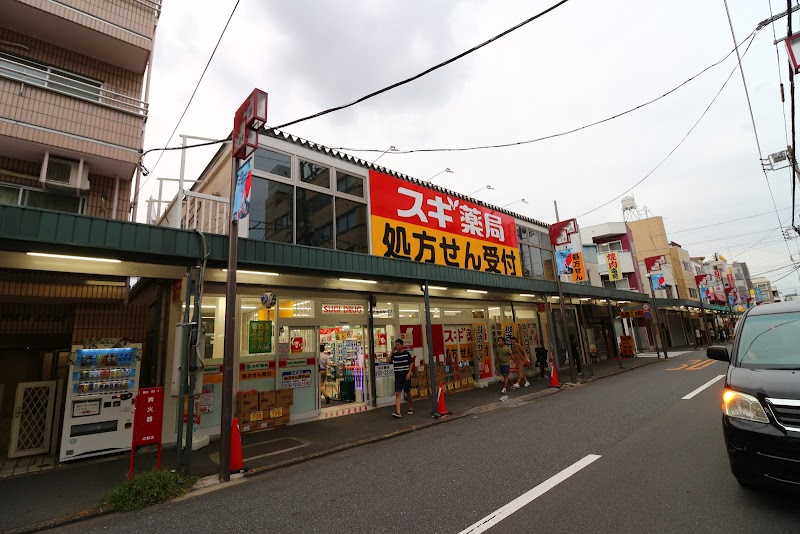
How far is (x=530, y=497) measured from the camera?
4.25 metres

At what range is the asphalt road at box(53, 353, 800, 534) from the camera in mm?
3658

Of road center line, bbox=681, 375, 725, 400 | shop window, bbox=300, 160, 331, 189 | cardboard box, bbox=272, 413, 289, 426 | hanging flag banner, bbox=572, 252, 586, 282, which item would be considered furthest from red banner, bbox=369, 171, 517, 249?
road center line, bbox=681, 375, 725, 400

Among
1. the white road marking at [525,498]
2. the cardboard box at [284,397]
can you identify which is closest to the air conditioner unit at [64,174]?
the cardboard box at [284,397]

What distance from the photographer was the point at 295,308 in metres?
9.91

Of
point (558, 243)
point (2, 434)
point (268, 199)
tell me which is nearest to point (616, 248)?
point (558, 243)

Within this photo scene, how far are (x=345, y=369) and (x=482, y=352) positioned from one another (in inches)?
231

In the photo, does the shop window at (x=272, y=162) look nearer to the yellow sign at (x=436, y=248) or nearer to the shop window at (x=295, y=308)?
the yellow sign at (x=436, y=248)

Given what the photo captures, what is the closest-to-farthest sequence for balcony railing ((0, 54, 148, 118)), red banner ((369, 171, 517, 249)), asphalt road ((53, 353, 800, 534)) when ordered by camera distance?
asphalt road ((53, 353, 800, 534)) → balcony railing ((0, 54, 148, 118)) → red banner ((369, 171, 517, 249))

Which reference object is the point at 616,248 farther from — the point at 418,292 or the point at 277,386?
the point at 277,386

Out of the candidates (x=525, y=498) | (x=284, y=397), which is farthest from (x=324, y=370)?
(x=525, y=498)

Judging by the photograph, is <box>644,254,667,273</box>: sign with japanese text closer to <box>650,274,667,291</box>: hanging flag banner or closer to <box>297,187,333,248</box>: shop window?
<box>650,274,667,291</box>: hanging flag banner

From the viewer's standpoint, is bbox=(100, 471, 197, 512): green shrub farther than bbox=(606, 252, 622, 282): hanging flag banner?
No

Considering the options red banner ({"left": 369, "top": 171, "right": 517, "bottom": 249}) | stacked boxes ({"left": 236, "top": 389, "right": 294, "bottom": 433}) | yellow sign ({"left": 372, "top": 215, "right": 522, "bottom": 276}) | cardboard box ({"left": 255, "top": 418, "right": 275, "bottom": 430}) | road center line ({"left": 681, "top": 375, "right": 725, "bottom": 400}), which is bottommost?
road center line ({"left": 681, "top": 375, "right": 725, "bottom": 400})

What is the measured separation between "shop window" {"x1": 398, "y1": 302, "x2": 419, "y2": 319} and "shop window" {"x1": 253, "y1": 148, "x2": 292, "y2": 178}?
220 inches
